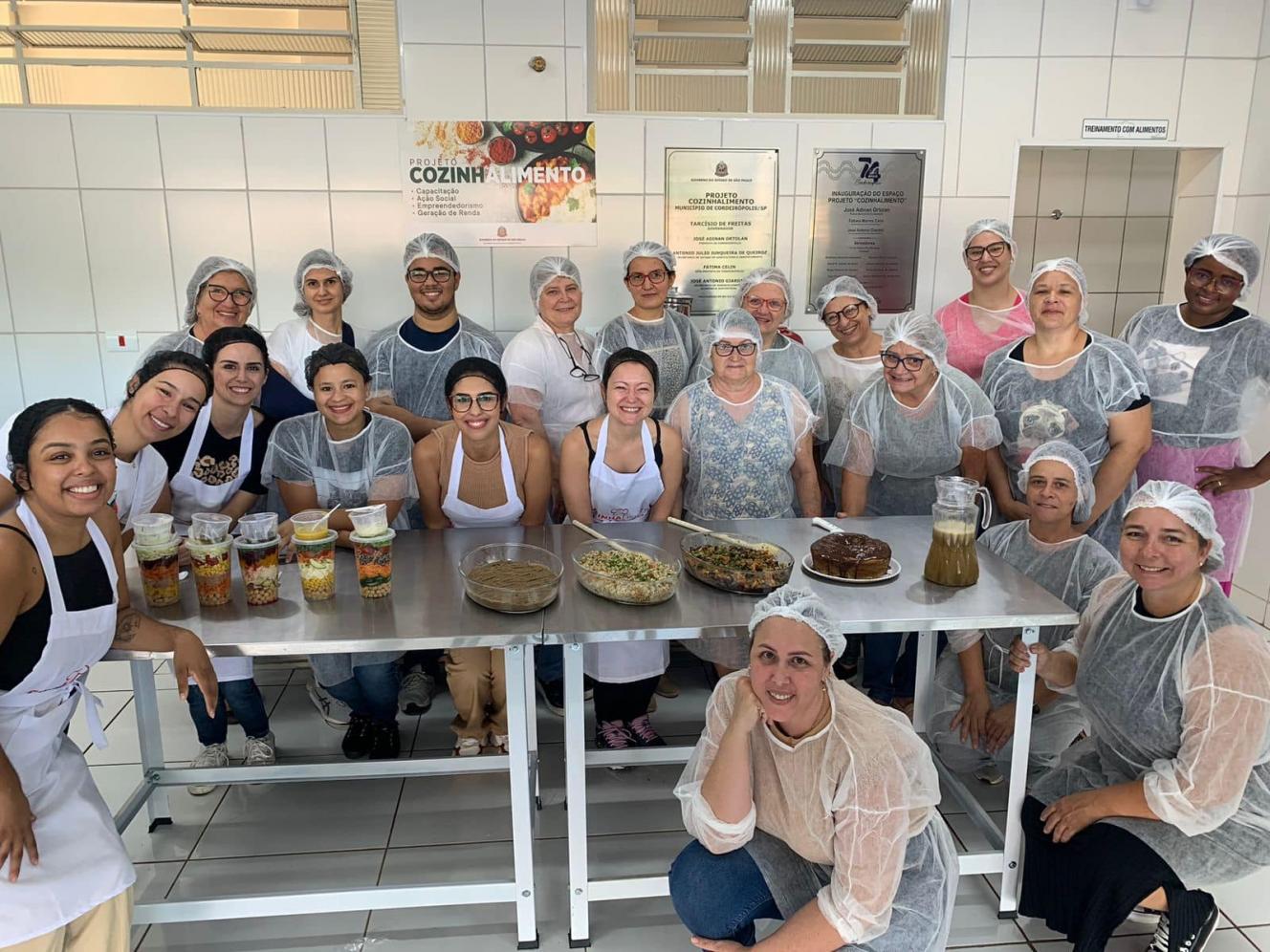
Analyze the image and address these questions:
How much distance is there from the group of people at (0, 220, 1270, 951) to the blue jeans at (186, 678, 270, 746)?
Result: 15 millimetres

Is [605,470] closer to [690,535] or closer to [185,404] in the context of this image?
[690,535]

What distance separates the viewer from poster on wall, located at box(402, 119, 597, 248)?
387 centimetres

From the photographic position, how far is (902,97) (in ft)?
13.2

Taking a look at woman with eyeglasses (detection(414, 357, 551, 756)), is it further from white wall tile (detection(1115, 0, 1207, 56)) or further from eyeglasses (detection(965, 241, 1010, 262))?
white wall tile (detection(1115, 0, 1207, 56))

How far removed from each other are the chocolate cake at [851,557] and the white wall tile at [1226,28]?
344cm

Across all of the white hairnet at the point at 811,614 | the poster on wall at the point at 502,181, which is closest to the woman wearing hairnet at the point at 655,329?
the poster on wall at the point at 502,181

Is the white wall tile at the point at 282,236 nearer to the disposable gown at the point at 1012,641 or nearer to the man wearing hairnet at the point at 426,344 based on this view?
the man wearing hairnet at the point at 426,344

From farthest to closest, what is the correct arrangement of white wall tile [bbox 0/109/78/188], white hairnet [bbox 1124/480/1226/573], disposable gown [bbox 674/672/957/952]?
1. white wall tile [bbox 0/109/78/188]
2. white hairnet [bbox 1124/480/1226/573]
3. disposable gown [bbox 674/672/957/952]

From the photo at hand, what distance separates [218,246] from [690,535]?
2.80 m

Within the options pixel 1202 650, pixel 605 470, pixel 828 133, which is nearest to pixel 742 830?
pixel 1202 650

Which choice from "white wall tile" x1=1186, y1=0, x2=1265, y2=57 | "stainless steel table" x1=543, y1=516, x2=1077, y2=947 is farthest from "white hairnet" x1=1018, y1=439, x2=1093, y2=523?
"white wall tile" x1=1186, y1=0, x2=1265, y2=57

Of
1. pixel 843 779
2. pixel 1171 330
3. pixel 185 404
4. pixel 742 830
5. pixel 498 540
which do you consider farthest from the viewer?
pixel 1171 330

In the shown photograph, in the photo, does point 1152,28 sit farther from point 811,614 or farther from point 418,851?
point 418,851

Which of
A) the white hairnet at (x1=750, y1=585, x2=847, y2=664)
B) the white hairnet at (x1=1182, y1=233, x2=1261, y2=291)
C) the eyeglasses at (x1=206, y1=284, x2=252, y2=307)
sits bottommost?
the white hairnet at (x1=750, y1=585, x2=847, y2=664)
